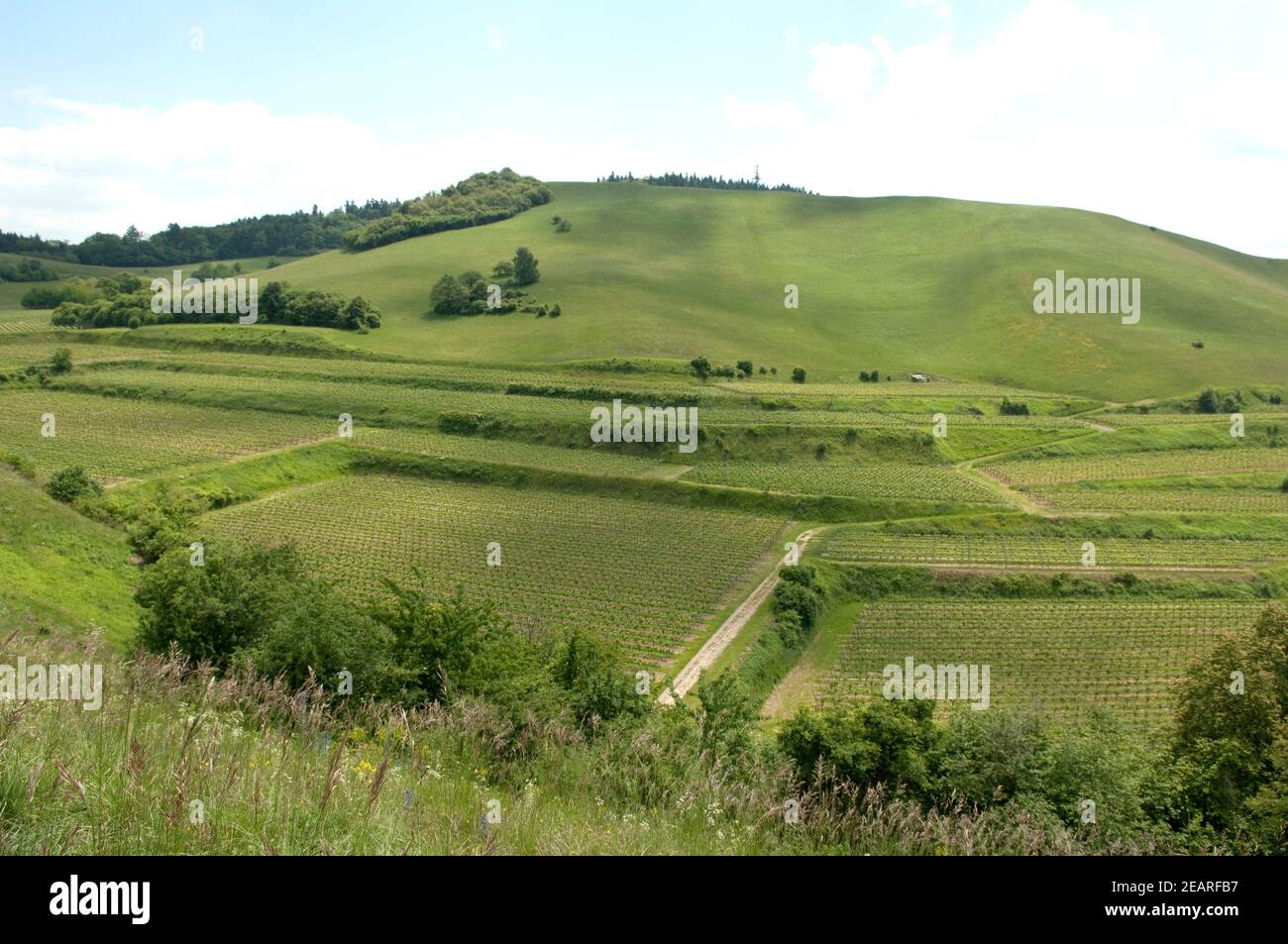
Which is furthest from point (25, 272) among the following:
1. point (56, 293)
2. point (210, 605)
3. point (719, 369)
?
point (210, 605)

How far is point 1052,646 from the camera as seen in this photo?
42812 millimetres

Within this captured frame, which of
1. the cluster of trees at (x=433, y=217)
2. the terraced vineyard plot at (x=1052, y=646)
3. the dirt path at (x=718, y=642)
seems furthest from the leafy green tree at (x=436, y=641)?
the cluster of trees at (x=433, y=217)

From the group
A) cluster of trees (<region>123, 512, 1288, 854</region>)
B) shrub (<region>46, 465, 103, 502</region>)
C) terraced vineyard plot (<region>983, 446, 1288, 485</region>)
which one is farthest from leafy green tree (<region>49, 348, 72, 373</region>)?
terraced vineyard plot (<region>983, 446, 1288, 485</region>)

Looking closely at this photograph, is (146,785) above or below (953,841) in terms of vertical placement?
above

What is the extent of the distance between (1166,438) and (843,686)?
68432 mm

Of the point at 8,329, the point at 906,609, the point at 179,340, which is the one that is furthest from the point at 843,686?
the point at 8,329

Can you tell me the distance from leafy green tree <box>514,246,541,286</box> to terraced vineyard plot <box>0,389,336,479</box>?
66191 mm

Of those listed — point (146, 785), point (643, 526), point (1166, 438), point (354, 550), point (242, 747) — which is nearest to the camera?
point (146, 785)

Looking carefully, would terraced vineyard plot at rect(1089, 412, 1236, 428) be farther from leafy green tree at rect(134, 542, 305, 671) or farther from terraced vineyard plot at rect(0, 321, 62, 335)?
terraced vineyard plot at rect(0, 321, 62, 335)

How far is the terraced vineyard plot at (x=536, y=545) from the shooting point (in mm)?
44250

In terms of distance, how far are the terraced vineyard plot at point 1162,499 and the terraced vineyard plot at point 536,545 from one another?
24.3 meters

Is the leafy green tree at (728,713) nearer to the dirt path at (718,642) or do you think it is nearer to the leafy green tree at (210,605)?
the dirt path at (718,642)
